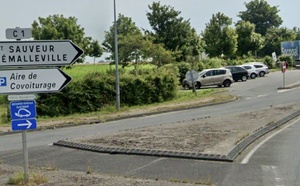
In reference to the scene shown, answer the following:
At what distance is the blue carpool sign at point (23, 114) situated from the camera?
6445 mm

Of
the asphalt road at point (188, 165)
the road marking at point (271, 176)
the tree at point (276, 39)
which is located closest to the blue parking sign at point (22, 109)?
the asphalt road at point (188, 165)

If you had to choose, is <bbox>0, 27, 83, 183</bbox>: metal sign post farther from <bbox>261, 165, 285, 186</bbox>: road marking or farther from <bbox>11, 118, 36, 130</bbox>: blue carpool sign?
<bbox>261, 165, 285, 186</bbox>: road marking

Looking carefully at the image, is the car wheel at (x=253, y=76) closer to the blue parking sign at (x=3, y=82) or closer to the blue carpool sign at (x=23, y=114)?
the blue carpool sign at (x=23, y=114)

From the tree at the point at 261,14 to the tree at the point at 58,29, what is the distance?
6532cm

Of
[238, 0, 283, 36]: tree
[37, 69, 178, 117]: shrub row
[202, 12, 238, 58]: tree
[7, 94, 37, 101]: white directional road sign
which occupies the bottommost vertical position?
[37, 69, 178, 117]: shrub row

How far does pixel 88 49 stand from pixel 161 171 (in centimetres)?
4859

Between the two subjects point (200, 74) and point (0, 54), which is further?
point (200, 74)

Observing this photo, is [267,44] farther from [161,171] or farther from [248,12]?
[161,171]

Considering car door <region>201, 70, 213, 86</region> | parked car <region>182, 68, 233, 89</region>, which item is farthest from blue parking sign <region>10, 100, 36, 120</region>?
car door <region>201, 70, 213, 86</region>

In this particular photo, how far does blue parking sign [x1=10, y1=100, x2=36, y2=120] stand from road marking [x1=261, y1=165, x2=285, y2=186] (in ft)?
13.3

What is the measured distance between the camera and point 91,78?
2414cm

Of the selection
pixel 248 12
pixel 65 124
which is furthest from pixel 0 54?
pixel 248 12

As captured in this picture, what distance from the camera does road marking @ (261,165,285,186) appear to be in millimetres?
6734

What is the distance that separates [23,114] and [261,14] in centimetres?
10547
